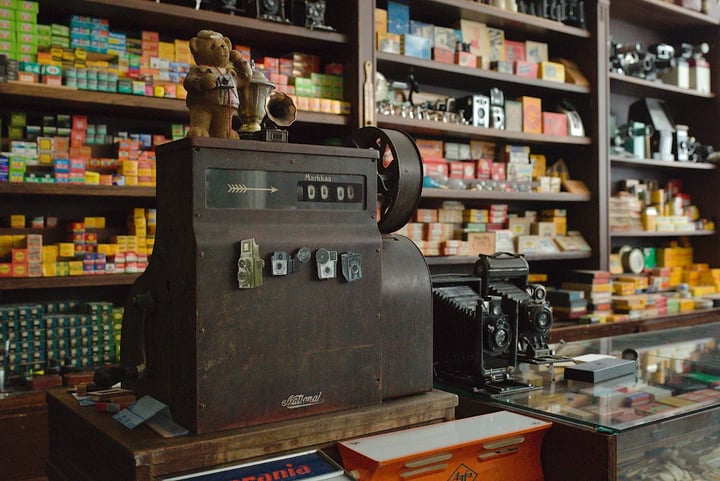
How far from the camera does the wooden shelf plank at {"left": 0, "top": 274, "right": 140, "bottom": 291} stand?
273 centimetres

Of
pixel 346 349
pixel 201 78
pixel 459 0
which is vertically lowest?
pixel 346 349

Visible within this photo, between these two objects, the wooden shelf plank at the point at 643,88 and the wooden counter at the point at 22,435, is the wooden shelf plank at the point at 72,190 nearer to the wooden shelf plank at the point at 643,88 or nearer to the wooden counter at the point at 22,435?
the wooden counter at the point at 22,435

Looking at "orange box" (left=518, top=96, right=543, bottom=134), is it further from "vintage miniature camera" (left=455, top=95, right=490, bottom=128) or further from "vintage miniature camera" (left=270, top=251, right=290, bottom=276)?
"vintage miniature camera" (left=270, top=251, right=290, bottom=276)

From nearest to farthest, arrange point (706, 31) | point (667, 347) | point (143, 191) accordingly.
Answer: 1. point (667, 347)
2. point (143, 191)
3. point (706, 31)

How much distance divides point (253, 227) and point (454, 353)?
860 millimetres

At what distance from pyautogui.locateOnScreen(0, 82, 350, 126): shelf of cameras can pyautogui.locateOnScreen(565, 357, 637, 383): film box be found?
192 cm

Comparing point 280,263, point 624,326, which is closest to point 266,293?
point 280,263

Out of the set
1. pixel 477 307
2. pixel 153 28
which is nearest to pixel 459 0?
pixel 153 28

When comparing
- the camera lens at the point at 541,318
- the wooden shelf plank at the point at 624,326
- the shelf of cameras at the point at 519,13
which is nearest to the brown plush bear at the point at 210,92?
the camera lens at the point at 541,318

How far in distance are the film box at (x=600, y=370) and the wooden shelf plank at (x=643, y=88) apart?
10.6ft

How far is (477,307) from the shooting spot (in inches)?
72.4

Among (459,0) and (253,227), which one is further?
(459,0)

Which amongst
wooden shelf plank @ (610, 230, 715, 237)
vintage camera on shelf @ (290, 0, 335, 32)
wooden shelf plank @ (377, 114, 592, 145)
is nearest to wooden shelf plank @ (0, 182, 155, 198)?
vintage camera on shelf @ (290, 0, 335, 32)

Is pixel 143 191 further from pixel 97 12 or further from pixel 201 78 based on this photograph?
pixel 201 78
